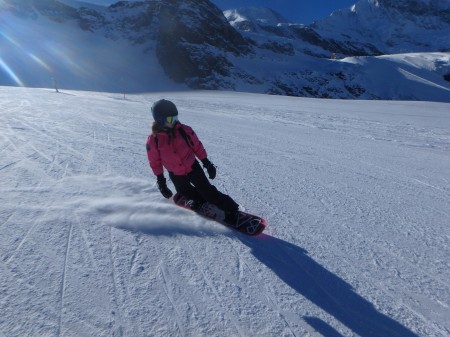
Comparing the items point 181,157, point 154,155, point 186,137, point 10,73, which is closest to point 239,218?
point 181,157

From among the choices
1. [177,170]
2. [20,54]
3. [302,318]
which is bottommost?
[302,318]

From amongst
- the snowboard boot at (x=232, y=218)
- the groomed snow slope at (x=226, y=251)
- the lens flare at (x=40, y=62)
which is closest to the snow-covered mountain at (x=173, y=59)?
the lens flare at (x=40, y=62)

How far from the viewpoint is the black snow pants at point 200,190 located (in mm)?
3533

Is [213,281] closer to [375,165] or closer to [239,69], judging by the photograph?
[375,165]

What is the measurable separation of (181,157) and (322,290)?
1869 millimetres

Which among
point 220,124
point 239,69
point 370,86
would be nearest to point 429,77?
point 370,86

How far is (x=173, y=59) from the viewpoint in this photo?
176 feet

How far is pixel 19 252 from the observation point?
2.77 m

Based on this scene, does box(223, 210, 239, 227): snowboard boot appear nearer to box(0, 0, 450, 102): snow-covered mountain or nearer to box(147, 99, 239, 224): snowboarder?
box(147, 99, 239, 224): snowboarder

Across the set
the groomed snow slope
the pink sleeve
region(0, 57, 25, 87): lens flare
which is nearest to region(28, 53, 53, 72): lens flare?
region(0, 57, 25, 87): lens flare

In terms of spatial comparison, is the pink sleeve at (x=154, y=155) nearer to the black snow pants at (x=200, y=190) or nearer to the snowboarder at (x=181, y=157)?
the snowboarder at (x=181, y=157)

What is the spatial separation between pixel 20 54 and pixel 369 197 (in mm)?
52689

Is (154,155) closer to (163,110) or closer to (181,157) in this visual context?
(181,157)

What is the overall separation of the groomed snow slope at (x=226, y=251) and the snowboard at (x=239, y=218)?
0.26 feet
